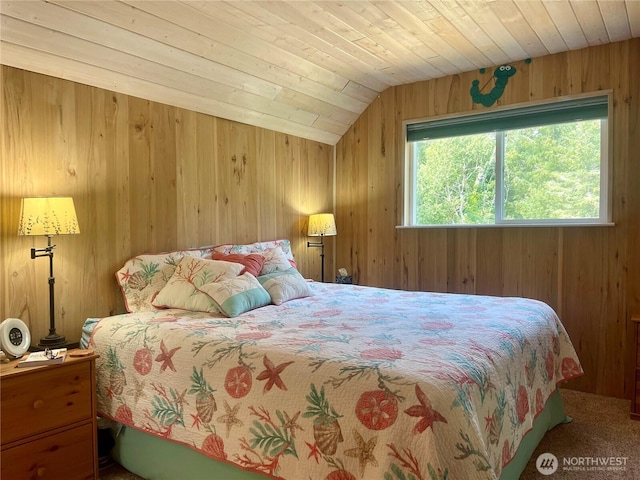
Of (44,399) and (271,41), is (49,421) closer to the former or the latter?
(44,399)

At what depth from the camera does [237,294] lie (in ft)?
7.88

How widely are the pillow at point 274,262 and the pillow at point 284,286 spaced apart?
59 millimetres

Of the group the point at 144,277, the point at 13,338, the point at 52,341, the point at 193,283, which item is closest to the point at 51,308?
the point at 52,341

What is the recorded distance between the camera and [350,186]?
4238mm

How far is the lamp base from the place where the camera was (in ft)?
7.02

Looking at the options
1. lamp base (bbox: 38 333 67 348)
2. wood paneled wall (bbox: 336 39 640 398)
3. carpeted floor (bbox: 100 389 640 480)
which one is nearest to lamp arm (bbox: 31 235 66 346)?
lamp base (bbox: 38 333 67 348)

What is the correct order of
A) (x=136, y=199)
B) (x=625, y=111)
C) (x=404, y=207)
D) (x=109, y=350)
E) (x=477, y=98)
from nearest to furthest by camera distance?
(x=109, y=350) < (x=136, y=199) < (x=625, y=111) < (x=477, y=98) < (x=404, y=207)

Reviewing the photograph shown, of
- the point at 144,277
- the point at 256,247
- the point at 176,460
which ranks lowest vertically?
the point at 176,460

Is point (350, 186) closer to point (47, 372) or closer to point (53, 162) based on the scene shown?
point (53, 162)

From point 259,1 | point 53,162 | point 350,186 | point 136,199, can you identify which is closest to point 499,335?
point 259,1

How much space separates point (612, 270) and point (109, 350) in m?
3.17

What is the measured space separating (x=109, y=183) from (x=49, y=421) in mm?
1336

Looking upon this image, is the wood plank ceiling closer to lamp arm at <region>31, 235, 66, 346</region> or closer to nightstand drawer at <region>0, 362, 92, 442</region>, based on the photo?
lamp arm at <region>31, 235, 66, 346</region>

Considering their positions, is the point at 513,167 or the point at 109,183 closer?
the point at 109,183
